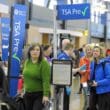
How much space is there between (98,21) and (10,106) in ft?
84.5

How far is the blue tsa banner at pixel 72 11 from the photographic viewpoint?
6461 millimetres

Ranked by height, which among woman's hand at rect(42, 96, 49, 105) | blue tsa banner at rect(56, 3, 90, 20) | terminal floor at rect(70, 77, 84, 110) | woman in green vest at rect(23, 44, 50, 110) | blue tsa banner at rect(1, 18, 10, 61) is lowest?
terminal floor at rect(70, 77, 84, 110)

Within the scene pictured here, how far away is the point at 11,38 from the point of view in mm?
7797

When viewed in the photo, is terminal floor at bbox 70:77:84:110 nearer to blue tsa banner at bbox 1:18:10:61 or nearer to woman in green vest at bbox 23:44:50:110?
blue tsa banner at bbox 1:18:10:61

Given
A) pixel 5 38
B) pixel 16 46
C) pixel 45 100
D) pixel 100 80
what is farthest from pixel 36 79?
pixel 5 38

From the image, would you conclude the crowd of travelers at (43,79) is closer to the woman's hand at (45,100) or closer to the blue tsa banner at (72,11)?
the woman's hand at (45,100)

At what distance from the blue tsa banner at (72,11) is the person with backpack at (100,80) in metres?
0.75

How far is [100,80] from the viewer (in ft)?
19.6

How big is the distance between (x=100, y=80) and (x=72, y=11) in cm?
138

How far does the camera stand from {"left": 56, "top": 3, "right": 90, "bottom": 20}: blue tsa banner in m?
6.46

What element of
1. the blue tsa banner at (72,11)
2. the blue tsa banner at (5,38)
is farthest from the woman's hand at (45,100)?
the blue tsa banner at (5,38)

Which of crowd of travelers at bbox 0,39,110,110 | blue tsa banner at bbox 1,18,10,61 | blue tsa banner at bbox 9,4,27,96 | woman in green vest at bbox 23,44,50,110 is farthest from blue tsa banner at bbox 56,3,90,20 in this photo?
blue tsa banner at bbox 1,18,10,61

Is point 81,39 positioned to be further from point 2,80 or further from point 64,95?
point 2,80

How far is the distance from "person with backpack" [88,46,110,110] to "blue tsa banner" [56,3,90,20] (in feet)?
2.47
